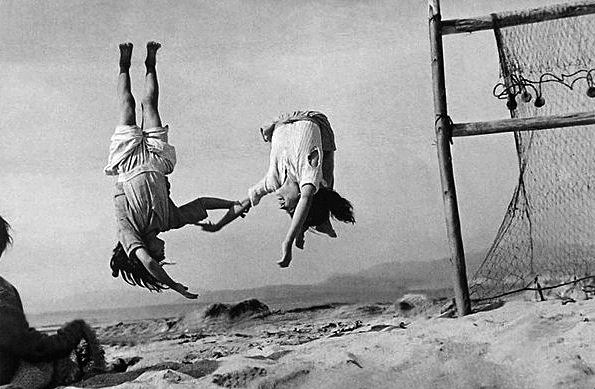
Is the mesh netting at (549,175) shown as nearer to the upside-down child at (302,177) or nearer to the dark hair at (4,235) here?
the upside-down child at (302,177)

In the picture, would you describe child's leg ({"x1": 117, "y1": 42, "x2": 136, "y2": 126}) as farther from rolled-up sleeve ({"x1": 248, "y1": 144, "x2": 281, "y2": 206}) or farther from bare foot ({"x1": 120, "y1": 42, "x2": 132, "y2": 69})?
rolled-up sleeve ({"x1": 248, "y1": 144, "x2": 281, "y2": 206})

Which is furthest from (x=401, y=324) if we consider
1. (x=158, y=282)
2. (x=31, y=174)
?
(x=31, y=174)

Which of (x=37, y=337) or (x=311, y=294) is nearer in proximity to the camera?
(x=37, y=337)

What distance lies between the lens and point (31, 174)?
13.0 ft

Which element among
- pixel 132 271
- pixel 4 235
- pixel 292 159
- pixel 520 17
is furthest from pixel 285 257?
pixel 520 17

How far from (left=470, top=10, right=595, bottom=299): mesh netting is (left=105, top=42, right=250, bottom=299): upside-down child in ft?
3.59

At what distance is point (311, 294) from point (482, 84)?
3.93ft

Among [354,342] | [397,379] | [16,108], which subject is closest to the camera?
[397,379]

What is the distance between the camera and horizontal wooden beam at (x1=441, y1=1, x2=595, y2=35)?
11.5ft

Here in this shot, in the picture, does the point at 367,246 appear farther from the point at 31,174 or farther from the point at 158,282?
the point at 31,174

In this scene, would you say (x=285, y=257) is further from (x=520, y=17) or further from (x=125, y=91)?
(x=520, y=17)

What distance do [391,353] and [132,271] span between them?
1.18m

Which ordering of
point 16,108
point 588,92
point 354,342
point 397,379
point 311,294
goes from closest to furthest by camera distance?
1. point 397,379
2. point 354,342
3. point 588,92
4. point 311,294
5. point 16,108

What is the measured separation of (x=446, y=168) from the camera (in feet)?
11.3
